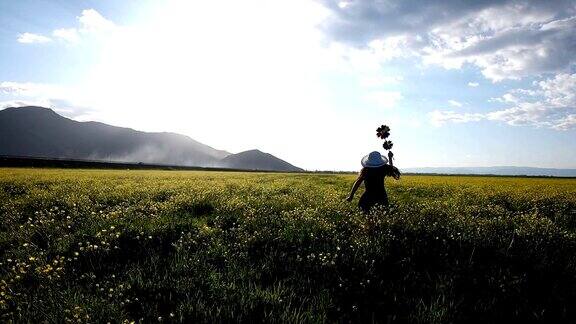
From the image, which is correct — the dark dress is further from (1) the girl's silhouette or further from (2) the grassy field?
(2) the grassy field

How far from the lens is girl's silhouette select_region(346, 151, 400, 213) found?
34.4ft

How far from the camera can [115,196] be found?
15.5 m

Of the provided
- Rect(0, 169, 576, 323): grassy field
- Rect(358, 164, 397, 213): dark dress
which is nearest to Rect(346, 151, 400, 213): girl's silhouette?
Rect(358, 164, 397, 213): dark dress

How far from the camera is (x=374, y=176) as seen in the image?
1063cm

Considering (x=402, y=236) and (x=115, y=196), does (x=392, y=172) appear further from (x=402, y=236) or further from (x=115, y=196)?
(x=115, y=196)

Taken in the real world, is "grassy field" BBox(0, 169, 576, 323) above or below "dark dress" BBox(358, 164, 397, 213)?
below

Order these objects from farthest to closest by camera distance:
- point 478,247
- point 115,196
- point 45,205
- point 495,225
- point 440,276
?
1. point 115,196
2. point 45,205
3. point 495,225
4. point 478,247
5. point 440,276

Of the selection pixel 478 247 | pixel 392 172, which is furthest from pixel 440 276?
pixel 392 172

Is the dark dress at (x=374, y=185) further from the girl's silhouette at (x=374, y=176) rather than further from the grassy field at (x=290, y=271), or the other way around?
the grassy field at (x=290, y=271)

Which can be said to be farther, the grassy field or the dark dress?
the dark dress

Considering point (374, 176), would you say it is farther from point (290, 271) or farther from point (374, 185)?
point (290, 271)

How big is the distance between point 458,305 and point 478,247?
9.27 feet

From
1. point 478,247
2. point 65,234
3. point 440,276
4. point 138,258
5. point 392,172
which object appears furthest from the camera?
point 392,172

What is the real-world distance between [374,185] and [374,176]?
0.32 metres
